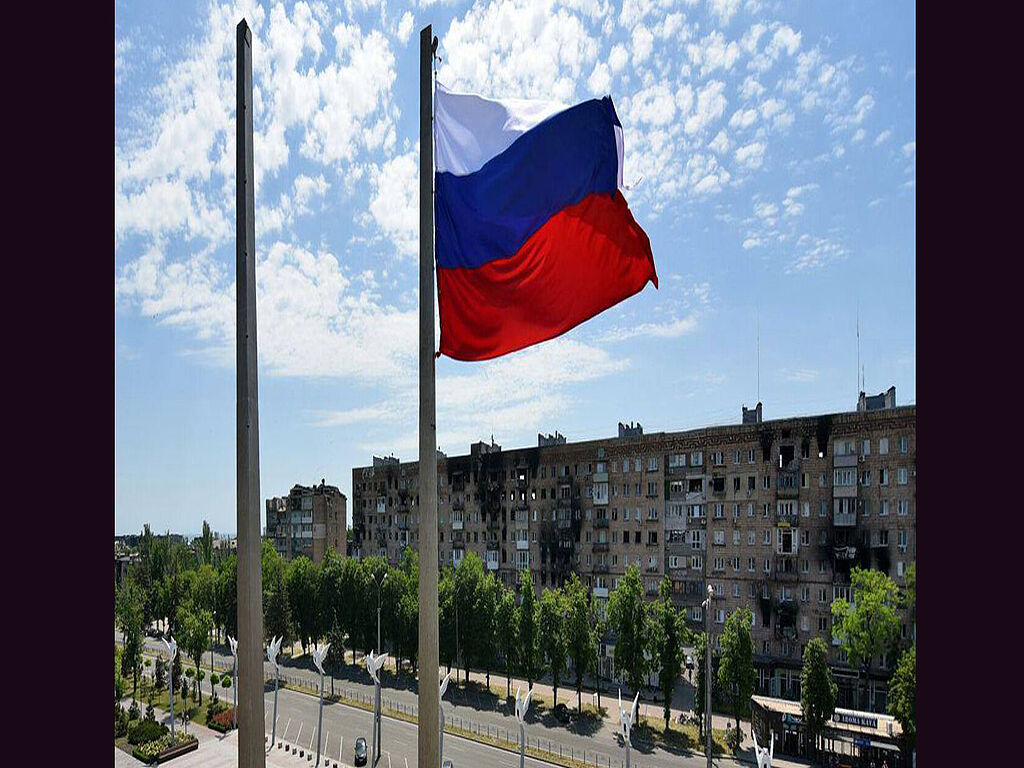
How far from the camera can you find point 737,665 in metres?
29.6

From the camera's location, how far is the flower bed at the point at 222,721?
1226 inches

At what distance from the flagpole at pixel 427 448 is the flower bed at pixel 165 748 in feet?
88.4

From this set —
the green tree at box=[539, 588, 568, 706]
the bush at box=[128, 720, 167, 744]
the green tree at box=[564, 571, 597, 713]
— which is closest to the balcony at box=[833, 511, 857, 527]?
the green tree at box=[564, 571, 597, 713]

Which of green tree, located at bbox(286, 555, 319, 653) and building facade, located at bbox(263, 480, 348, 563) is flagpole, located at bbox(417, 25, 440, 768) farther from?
building facade, located at bbox(263, 480, 348, 563)

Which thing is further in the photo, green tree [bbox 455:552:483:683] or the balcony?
green tree [bbox 455:552:483:683]

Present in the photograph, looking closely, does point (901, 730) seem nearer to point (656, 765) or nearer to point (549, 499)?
point (656, 765)

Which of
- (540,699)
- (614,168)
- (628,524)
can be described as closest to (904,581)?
(628,524)

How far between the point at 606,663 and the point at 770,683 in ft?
30.3

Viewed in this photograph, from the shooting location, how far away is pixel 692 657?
36.9m

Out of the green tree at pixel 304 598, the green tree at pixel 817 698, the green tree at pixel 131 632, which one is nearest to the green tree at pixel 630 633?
the green tree at pixel 817 698

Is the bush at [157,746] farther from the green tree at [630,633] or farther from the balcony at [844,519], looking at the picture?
the balcony at [844,519]

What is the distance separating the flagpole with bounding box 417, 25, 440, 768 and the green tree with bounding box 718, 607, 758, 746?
28042 mm

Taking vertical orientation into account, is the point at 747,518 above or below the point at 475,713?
above

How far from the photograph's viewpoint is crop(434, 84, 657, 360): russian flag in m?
5.68
